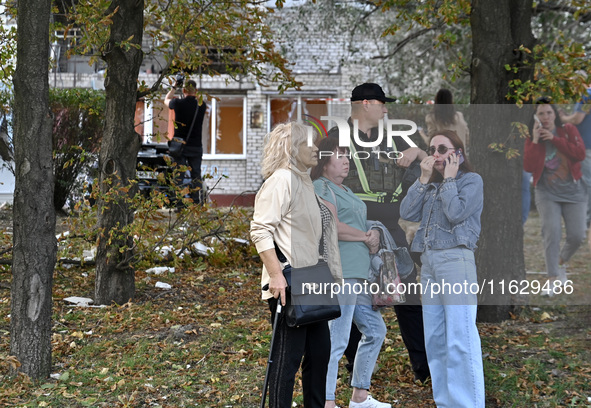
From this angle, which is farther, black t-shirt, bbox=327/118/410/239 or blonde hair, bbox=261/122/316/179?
black t-shirt, bbox=327/118/410/239

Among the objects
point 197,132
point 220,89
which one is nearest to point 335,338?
point 197,132

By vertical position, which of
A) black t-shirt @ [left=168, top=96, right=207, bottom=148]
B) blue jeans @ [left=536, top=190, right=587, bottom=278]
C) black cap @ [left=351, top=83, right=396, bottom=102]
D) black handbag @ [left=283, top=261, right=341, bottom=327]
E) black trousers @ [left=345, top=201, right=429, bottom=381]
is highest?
black t-shirt @ [left=168, top=96, right=207, bottom=148]

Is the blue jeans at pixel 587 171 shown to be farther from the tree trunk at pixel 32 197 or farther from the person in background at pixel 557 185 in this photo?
the tree trunk at pixel 32 197

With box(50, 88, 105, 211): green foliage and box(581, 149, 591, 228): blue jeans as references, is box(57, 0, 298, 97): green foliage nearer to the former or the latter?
box(50, 88, 105, 211): green foliage

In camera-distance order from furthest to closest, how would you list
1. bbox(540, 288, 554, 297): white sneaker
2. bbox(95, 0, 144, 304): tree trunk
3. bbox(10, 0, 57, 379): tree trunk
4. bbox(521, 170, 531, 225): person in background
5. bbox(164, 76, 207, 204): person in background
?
1. bbox(164, 76, 207, 204): person in background
2. bbox(95, 0, 144, 304): tree trunk
3. bbox(10, 0, 57, 379): tree trunk
4. bbox(521, 170, 531, 225): person in background
5. bbox(540, 288, 554, 297): white sneaker

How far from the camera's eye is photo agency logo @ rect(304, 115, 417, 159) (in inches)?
187

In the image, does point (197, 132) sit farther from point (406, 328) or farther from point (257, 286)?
point (406, 328)

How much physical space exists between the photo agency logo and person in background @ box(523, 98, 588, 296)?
2.51 ft

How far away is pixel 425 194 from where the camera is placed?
4.75 meters

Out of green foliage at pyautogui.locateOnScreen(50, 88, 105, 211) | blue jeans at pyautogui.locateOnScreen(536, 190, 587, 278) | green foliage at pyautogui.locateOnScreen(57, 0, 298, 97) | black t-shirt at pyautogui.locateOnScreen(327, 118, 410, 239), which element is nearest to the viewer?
blue jeans at pyautogui.locateOnScreen(536, 190, 587, 278)

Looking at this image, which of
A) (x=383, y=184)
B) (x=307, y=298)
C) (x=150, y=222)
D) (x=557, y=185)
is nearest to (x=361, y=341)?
(x=307, y=298)

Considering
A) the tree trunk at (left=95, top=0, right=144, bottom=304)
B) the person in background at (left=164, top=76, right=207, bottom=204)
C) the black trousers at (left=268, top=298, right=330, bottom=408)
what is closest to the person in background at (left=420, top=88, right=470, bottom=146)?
the black trousers at (left=268, top=298, right=330, bottom=408)

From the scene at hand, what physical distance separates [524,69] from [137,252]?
439 centimetres

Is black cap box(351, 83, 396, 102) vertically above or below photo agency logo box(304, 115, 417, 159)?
above
